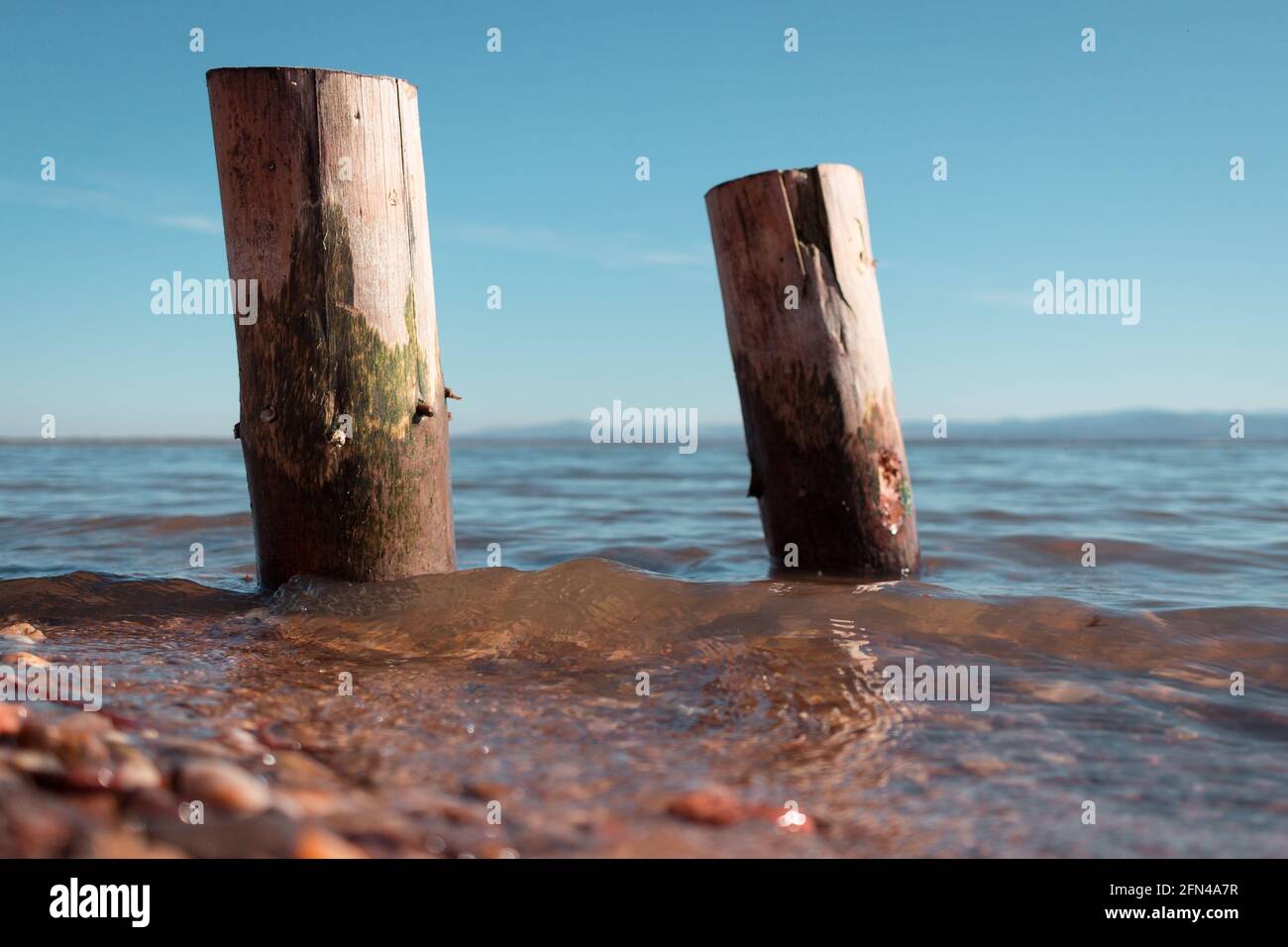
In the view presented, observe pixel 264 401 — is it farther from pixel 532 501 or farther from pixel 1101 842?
pixel 532 501

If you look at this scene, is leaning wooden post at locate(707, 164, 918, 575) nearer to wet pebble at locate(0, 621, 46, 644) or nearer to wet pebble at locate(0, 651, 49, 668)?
wet pebble at locate(0, 651, 49, 668)

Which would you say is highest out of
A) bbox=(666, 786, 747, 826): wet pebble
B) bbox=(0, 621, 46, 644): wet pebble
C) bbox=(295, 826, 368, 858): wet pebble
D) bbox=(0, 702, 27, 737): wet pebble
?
bbox=(0, 702, 27, 737): wet pebble

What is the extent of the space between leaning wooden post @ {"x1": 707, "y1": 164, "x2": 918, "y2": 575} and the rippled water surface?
295 millimetres

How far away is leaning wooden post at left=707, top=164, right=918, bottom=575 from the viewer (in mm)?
4566

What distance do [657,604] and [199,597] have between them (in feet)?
7.17

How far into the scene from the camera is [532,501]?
11.1 m

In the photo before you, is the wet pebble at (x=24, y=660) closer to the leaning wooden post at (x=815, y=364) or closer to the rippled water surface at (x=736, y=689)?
the rippled water surface at (x=736, y=689)

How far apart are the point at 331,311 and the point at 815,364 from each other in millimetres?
2174

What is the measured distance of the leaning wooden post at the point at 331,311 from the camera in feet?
12.8

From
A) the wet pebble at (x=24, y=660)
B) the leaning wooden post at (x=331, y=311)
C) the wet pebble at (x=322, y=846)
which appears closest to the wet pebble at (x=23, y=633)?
the wet pebble at (x=24, y=660)

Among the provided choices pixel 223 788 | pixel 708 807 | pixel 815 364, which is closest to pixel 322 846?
pixel 223 788

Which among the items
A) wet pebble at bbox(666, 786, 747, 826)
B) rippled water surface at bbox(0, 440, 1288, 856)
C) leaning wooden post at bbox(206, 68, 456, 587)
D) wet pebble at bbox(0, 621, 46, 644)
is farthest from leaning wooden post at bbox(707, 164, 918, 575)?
wet pebble at bbox(0, 621, 46, 644)

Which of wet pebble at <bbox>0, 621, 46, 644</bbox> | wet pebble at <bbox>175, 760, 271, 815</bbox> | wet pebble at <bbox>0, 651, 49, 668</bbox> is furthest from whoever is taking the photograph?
wet pebble at <bbox>0, 621, 46, 644</bbox>
